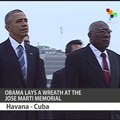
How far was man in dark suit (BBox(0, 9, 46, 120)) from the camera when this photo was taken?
329 centimetres

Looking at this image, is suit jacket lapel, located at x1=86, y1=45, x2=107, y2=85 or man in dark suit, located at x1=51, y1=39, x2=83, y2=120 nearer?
suit jacket lapel, located at x1=86, y1=45, x2=107, y2=85

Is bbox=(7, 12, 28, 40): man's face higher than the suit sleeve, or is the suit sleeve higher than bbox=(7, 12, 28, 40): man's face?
bbox=(7, 12, 28, 40): man's face

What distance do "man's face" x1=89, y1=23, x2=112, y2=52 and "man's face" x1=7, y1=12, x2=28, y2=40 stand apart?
724 millimetres

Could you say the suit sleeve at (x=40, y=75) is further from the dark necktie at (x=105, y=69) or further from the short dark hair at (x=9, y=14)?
the dark necktie at (x=105, y=69)

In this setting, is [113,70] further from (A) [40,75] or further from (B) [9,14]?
(B) [9,14]

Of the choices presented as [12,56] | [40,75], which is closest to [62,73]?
[40,75]

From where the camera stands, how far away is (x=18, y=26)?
3443 mm

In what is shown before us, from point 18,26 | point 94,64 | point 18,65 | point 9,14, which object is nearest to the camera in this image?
point 18,65

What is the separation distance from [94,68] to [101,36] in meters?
0.34

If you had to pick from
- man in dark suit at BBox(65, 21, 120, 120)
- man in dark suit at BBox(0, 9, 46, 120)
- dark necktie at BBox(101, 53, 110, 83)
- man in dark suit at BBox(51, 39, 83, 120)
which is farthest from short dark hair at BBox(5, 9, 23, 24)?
man in dark suit at BBox(51, 39, 83, 120)

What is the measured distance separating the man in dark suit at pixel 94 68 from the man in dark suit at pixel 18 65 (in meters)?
0.36

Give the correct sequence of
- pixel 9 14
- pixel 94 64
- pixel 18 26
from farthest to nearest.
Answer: pixel 94 64, pixel 9 14, pixel 18 26

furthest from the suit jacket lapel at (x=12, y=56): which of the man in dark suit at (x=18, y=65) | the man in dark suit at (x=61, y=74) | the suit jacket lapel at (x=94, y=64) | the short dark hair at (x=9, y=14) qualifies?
the man in dark suit at (x=61, y=74)

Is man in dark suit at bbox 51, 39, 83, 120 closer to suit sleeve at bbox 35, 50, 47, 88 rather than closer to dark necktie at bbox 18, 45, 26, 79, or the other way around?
suit sleeve at bbox 35, 50, 47, 88
